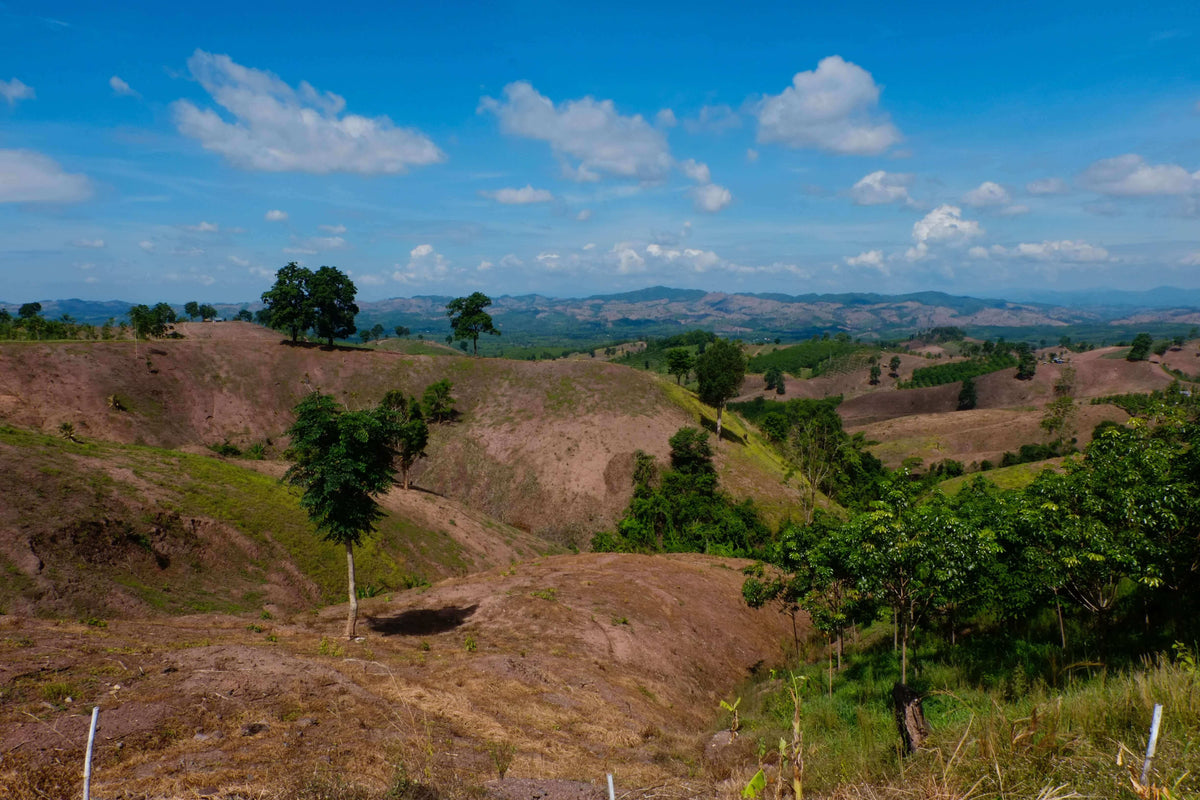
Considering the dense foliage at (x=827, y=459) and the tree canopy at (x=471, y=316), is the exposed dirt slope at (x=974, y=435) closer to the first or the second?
the dense foliage at (x=827, y=459)

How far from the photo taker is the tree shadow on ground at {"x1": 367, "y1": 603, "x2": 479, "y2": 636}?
980 inches

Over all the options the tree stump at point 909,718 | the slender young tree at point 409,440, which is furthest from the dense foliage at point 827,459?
the tree stump at point 909,718

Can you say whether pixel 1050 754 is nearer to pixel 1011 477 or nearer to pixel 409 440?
pixel 409 440

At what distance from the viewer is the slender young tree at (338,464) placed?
20797 millimetres

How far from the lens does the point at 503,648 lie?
2266 cm

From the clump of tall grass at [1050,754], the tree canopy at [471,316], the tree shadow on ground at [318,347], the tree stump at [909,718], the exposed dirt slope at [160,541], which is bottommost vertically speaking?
the exposed dirt slope at [160,541]

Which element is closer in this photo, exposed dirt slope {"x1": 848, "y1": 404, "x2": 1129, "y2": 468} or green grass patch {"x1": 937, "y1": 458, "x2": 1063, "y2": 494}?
green grass patch {"x1": 937, "y1": 458, "x2": 1063, "y2": 494}

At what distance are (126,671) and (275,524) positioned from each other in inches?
925

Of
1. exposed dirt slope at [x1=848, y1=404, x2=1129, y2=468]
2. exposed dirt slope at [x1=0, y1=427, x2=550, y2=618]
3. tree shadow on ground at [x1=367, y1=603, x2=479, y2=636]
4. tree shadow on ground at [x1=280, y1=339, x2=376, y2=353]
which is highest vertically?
tree shadow on ground at [x1=280, y1=339, x2=376, y2=353]

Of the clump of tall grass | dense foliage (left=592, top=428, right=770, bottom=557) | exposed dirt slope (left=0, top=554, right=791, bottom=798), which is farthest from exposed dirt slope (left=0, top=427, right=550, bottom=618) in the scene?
the clump of tall grass

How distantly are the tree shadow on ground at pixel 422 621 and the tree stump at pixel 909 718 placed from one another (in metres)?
20.7

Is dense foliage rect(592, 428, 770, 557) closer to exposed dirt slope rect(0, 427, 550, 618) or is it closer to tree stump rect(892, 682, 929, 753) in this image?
exposed dirt slope rect(0, 427, 550, 618)

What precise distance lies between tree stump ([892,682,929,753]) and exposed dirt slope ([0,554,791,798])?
3702mm

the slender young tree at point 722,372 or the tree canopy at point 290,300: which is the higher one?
the tree canopy at point 290,300
